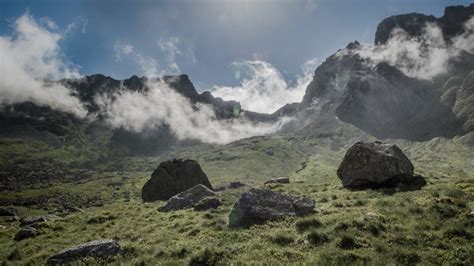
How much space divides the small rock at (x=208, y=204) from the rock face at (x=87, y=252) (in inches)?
570

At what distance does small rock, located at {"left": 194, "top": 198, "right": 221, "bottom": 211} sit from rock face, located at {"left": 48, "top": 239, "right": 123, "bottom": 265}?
14.5 m

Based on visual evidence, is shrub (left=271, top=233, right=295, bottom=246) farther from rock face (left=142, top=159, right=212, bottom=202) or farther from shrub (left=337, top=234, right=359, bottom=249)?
rock face (left=142, top=159, right=212, bottom=202)

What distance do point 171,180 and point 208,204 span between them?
36.9 meters

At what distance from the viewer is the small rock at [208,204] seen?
33169 millimetres

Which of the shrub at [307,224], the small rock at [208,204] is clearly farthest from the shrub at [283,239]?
the small rock at [208,204]

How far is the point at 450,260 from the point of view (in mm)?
14016

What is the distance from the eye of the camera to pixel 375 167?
31.7 m

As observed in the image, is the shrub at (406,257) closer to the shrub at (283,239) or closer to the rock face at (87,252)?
the shrub at (283,239)

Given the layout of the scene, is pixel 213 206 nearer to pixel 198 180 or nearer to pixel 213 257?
pixel 213 257

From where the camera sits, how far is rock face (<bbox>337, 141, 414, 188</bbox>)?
3091 cm

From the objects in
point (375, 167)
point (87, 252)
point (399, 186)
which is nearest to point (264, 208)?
point (87, 252)

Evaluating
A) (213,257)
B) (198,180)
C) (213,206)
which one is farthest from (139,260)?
(198,180)

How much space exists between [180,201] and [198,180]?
113 ft

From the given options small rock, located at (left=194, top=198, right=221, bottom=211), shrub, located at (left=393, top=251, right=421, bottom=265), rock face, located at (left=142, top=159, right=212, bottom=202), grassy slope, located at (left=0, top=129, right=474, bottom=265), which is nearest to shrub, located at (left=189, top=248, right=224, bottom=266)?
grassy slope, located at (left=0, top=129, right=474, bottom=265)
